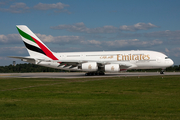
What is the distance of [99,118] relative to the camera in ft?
33.0

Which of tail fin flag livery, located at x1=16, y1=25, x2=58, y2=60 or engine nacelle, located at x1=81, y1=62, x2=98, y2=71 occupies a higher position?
tail fin flag livery, located at x1=16, y1=25, x2=58, y2=60

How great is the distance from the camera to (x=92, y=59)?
4828 centimetres

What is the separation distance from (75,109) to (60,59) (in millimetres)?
38629

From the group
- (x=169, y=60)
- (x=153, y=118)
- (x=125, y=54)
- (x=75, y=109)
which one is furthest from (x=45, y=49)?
(x=153, y=118)

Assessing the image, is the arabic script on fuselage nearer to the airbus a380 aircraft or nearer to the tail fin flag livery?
the airbus a380 aircraft

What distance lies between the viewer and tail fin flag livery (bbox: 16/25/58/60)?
160ft

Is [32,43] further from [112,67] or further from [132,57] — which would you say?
[132,57]

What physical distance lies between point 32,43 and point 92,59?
542 inches

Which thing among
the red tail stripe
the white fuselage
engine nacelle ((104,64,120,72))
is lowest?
engine nacelle ((104,64,120,72))

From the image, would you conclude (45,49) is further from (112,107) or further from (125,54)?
(112,107)

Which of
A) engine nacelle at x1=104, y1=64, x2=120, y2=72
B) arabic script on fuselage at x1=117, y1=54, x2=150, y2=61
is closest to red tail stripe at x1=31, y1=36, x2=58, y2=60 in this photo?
engine nacelle at x1=104, y1=64, x2=120, y2=72

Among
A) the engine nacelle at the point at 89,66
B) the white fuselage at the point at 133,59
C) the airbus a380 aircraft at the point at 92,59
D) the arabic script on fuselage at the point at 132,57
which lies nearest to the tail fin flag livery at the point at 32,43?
the airbus a380 aircraft at the point at 92,59

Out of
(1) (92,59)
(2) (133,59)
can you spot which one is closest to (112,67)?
(2) (133,59)

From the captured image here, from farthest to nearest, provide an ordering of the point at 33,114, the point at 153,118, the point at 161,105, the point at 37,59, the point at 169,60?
the point at 37,59, the point at 169,60, the point at 161,105, the point at 33,114, the point at 153,118
